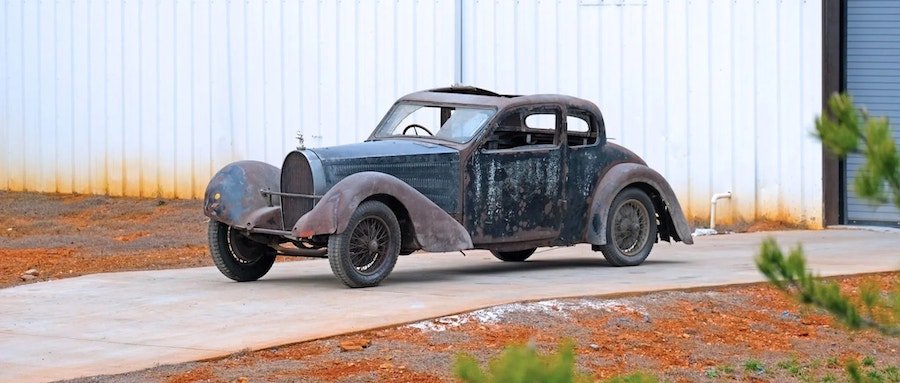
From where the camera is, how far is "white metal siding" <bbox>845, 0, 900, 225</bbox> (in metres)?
17.9

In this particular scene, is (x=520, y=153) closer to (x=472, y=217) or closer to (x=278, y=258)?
(x=472, y=217)

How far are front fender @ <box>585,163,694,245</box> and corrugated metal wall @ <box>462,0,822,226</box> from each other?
14.3ft

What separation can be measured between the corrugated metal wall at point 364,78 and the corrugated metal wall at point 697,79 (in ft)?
0.06

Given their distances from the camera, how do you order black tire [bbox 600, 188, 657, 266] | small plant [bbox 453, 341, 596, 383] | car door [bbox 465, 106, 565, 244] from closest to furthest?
small plant [bbox 453, 341, 596, 383]
car door [bbox 465, 106, 565, 244]
black tire [bbox 600, 188, 657, 266]

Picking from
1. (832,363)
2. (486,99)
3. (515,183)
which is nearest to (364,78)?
(486,99)

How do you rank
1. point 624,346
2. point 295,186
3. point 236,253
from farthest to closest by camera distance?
point 236,253
point 295,186
point 624,346

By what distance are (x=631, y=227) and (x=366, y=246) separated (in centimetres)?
284

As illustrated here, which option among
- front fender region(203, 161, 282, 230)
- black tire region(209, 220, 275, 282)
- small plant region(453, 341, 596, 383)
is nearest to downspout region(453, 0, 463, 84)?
front fender region(203, 161, 282, 230)

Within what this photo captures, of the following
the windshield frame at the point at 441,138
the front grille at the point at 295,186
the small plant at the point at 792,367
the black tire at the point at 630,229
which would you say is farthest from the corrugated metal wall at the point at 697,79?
the small plant at the point at 792,367

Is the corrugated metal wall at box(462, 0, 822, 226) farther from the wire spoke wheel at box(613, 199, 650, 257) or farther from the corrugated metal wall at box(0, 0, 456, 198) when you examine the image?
the wire spoke wheel at box(613, 199, 650, 257)

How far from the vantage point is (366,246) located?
11672 millimetres

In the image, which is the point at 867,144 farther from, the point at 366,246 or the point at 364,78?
the point at 364,78

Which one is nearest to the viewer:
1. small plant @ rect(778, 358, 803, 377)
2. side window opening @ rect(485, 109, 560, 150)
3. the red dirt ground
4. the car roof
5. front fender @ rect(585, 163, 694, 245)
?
the red dirt ground

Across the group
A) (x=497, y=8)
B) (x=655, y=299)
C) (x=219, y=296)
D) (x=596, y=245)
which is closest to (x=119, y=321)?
(x=219, y=296)
